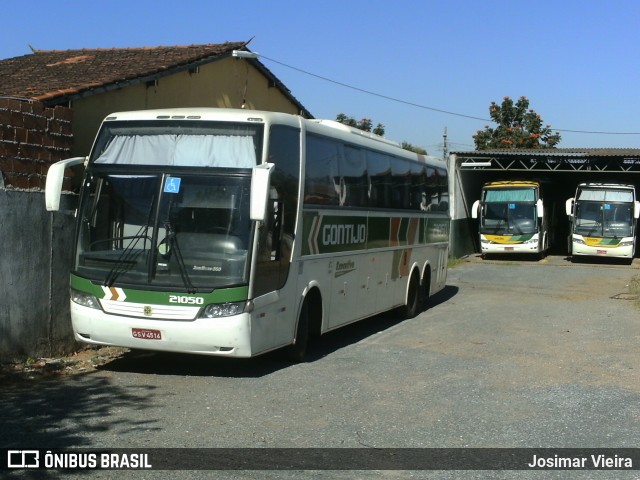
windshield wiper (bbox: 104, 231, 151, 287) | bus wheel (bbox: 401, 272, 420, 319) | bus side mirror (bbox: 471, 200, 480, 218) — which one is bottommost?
bus wheel (bbox: 401, 272, 420, 319)

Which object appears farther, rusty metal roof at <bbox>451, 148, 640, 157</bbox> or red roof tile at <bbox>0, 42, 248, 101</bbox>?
rusty metal roof at <bbox>451, 148, 640, 157</bbox>

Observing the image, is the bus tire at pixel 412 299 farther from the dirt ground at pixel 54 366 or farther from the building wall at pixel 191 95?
the dirt ground at pixel 54 366

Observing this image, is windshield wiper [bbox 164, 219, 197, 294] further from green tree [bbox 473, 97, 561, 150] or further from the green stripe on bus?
green tree [bbox 473, 97, 561, 150]

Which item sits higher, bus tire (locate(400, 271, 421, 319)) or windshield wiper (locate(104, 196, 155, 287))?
windshield wiper (locate(104, 196, 155, 287))

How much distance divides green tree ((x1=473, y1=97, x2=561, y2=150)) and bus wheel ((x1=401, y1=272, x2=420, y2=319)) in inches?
1583

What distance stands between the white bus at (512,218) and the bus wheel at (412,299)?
57.5 ft

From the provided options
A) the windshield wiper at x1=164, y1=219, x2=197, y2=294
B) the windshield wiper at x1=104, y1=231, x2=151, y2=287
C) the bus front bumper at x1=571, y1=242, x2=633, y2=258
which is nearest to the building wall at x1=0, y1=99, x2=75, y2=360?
the windshield wiper at x1=104, y1=231, x2=151, y2=287

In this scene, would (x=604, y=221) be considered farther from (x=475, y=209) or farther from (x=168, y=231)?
(x=168, y=231)

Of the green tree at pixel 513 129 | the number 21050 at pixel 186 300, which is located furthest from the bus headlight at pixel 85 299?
the green tree at pixel 513 129

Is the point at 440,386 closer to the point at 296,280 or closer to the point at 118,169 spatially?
the point at 296,280

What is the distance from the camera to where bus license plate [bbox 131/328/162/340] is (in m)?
9.07

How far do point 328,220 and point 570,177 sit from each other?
114 feet

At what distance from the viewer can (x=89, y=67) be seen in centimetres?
1451

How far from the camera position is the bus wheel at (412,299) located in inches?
632
